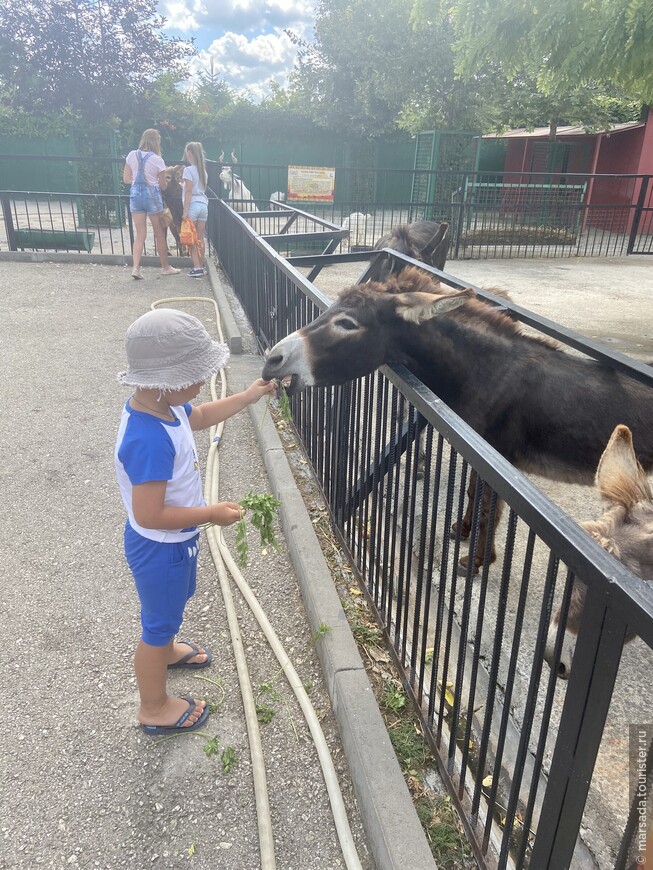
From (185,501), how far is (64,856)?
1250 millimetres

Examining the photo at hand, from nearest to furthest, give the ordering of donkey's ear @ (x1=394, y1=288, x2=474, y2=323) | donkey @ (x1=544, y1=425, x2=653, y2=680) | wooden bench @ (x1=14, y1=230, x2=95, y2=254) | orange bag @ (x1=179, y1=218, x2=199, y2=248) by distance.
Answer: donkey @ (x1=544, y1=425, x2=653, y2=680) → donkey's ear @ (x1=394, y1=288, x2=474, y2=323) → orange bag @ (x1=179, y1=218, x2=199, y2=248) → wooden bench @ (x1=14, y1=230, x2=95, y2=254)

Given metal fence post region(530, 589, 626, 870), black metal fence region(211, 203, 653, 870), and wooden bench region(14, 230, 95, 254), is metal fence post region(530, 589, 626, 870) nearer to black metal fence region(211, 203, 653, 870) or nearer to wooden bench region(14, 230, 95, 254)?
black metal fence region(211, 203, 653, 870)

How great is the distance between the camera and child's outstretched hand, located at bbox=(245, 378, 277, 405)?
2.85 meters

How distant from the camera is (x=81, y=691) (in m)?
2.78

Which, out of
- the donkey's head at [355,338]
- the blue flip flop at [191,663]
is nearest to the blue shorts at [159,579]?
the blue flip flop at [191,663]

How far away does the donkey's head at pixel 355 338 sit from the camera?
10.6 feet

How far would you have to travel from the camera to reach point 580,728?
1.44 metres

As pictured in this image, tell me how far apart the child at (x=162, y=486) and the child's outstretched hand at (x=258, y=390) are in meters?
0.33

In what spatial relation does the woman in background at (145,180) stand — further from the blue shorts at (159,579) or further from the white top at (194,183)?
the blue shorts at (159,579)

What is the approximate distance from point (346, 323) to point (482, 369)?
31.6 inches

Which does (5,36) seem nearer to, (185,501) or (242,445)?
(242,445)

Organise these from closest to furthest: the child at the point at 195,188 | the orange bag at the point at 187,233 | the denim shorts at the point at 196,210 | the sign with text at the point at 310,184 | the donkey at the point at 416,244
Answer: the donkey at the point at 416,244, the child at the point at 195,188, the orange bag at the point at 187,233, the denim shorts at the point at 196,210, the sign with text at the point at 310,184

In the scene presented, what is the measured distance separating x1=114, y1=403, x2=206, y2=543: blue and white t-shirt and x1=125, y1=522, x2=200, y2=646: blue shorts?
44 mm

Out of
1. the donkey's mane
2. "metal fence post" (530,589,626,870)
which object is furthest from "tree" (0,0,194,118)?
"metal fence post" (530,589,626,870)
